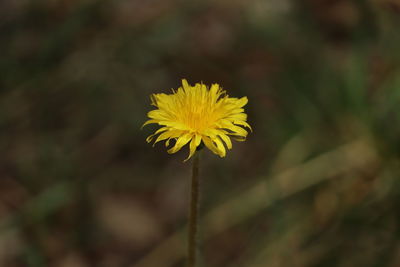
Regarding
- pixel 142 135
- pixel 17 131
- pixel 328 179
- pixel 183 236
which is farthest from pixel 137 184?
pixel 328 179

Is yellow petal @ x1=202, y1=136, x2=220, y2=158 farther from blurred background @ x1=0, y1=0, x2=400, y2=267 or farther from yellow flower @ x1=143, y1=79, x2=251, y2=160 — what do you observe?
blurred background @ x1=0, y1=0, x2=400, y2=267

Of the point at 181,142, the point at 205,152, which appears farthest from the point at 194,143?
the point at 205,152

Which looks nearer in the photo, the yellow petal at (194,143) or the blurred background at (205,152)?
the yellow petal at (194,143)

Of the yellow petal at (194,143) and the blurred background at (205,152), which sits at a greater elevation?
the blurred background at (205,152)

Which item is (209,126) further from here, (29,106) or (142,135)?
(29,106)

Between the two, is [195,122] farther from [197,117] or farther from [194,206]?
[194,206]

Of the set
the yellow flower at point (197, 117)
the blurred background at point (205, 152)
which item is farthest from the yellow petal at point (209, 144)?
the blurred background at point (205, 152)

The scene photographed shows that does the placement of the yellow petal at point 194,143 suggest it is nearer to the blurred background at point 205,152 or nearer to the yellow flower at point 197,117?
the yellow flower at point 197,117

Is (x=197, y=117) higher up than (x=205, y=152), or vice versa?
(x=205, y=152)
